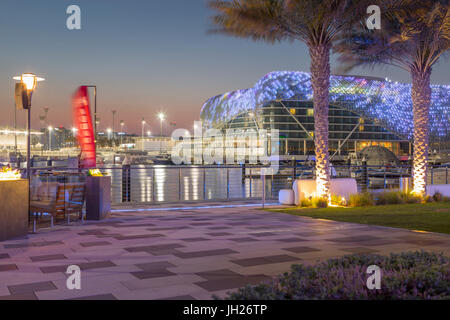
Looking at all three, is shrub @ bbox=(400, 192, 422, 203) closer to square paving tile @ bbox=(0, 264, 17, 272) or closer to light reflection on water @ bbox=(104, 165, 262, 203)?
light reflection on water @ bbox=(104, 165, 262, 203)

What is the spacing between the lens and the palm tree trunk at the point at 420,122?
16.8 m

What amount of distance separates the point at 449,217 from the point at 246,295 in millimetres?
9875

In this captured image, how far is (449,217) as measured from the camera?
11.7 meters

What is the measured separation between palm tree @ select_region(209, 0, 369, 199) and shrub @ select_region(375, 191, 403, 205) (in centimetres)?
197

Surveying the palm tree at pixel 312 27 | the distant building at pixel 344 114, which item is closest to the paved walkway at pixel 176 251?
the palm tree at pixel 312 27

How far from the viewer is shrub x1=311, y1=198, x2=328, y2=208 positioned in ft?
46.9

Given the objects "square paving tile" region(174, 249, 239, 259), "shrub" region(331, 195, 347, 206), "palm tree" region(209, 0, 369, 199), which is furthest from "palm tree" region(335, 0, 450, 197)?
"square paving tile" region(174, 249, 239, 259)

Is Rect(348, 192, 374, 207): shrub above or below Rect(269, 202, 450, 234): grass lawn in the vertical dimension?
above

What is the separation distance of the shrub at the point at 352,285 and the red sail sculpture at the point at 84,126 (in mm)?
15178

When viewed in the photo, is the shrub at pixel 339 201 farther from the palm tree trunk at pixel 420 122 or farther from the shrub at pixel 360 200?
the palm tree trunk at pixel 420 122

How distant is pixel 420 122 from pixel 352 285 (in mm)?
14906
